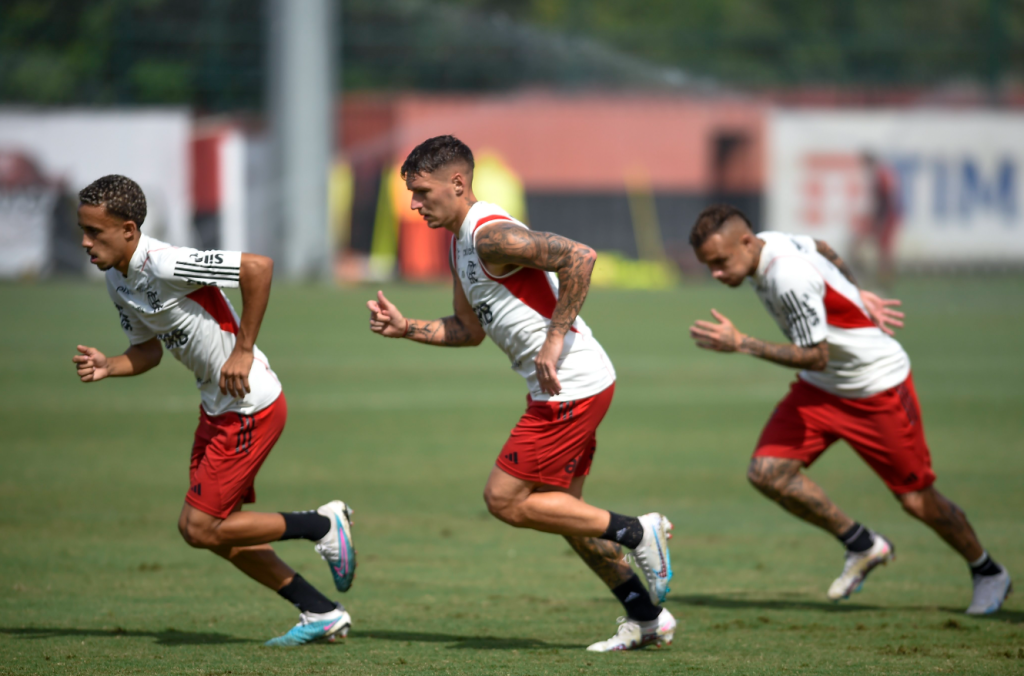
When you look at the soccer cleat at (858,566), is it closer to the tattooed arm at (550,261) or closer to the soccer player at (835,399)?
the soccer player at (835,399)

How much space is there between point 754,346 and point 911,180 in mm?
26949

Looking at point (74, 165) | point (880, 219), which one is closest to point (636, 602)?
point (880, 219)

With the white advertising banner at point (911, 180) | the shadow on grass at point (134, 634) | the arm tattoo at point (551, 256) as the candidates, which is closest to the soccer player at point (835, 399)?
the arm tattoo at point (551, 256)

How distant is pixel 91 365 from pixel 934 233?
Result: 28209 millimetres

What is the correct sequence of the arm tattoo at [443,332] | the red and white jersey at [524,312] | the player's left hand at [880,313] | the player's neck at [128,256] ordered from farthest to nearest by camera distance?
1. the player's left hand at [880,313]
2. the arm tattoo at [443,332]
3. the red and white jersey at [524,312]
4. the player's neck at [128,256]

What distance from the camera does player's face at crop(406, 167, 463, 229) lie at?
5.36 meters

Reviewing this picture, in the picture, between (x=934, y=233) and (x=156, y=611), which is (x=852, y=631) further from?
(x=934, y=233)

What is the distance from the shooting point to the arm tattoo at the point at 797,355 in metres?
5.95

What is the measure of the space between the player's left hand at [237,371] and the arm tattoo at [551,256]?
1117mm

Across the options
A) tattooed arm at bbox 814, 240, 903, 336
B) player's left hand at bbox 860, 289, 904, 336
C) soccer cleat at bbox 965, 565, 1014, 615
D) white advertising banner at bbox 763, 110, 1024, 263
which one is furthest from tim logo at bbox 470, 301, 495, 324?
white advertising banner at bbox 763, 110, 1024, 263

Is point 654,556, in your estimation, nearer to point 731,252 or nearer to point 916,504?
point 731,252

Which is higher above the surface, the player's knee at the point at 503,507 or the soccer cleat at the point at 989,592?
the player's knee at the point at 503,507

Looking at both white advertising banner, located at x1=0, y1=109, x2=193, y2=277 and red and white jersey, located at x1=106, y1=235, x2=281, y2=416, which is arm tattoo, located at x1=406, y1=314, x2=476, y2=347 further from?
white advertising banner, located at x1=0, y1=109, x2=193, y2=277

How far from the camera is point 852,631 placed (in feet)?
19.1
